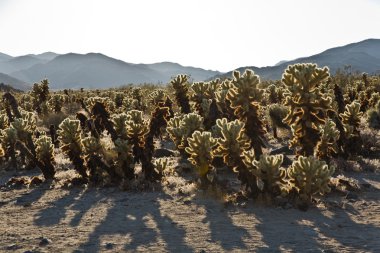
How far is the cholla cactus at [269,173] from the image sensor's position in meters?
9.84

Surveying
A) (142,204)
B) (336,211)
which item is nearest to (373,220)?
(336,211)

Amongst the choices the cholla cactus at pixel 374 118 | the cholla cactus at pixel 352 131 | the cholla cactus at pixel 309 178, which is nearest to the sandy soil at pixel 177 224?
the cholla cactus at pixel 309 178

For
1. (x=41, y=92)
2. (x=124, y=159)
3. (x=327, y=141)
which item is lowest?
(x=124, y=159)

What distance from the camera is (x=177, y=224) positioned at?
870cm

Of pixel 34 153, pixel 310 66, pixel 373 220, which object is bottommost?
pixel 373 220

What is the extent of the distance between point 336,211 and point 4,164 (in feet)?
36.7

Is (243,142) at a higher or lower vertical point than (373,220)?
higher

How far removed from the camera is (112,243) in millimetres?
7762

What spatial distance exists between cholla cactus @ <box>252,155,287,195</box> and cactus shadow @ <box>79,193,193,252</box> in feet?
7.46

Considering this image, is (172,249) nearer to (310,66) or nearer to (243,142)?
(243,142)

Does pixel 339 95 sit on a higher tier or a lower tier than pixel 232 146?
higher

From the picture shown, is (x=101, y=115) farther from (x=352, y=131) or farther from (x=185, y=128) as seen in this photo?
(x=352, y=131)

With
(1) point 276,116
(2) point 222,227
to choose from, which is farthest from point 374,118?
(2) point 222,227

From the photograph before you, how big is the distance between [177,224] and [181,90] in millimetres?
10316
